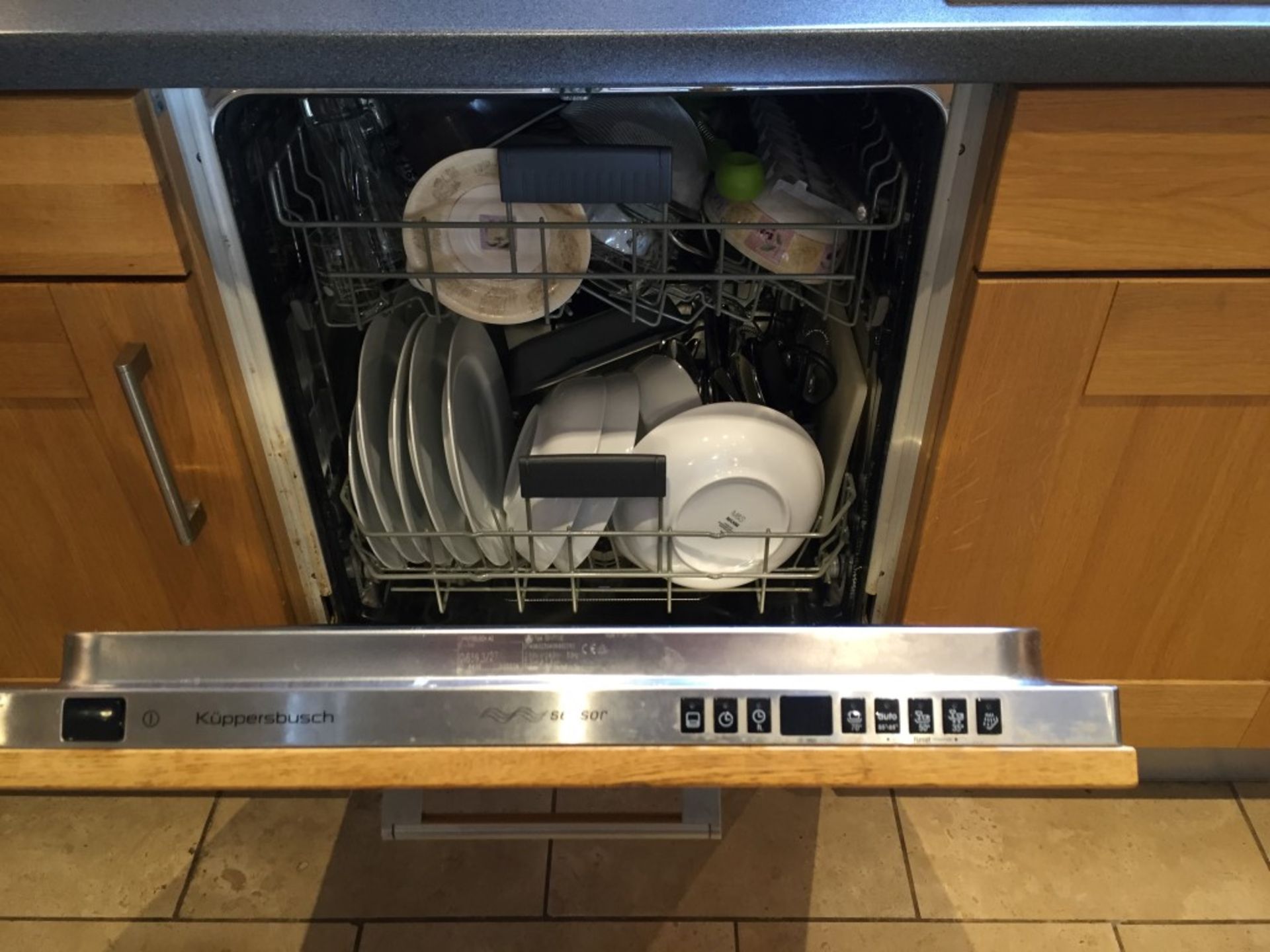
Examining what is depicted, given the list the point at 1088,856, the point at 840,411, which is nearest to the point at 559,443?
the point at 840,411

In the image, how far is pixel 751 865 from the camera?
126 cm

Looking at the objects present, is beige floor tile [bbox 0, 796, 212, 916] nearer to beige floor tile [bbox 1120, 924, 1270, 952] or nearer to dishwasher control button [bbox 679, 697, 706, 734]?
dishwasher control button [bbox 679, 697, 706, 734]

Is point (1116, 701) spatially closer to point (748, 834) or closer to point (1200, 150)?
point (1200, 150)

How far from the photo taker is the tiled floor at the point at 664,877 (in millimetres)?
1192

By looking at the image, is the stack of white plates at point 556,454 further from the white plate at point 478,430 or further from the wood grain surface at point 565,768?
the wood grain surface at point 565,768

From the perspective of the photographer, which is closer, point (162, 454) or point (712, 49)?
point (712, 49)

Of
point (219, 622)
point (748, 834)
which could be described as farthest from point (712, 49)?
point (748, 834)

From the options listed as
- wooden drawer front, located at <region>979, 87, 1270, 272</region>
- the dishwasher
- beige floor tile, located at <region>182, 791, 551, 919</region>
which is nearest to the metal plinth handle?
the dishwasher

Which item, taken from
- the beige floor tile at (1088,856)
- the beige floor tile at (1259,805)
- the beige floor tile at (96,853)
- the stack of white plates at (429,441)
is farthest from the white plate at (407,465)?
the beige floor tile at (1259,805)

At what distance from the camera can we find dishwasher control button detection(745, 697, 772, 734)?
709 millimetres

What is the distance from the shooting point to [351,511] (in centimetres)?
96

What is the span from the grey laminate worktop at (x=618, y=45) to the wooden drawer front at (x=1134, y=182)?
0.08ft

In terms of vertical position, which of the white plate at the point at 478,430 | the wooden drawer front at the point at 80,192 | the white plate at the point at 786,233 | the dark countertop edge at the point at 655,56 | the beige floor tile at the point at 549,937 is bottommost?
the beige floor tile at the point at 549,937

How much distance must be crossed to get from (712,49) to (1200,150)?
0.36 metres
